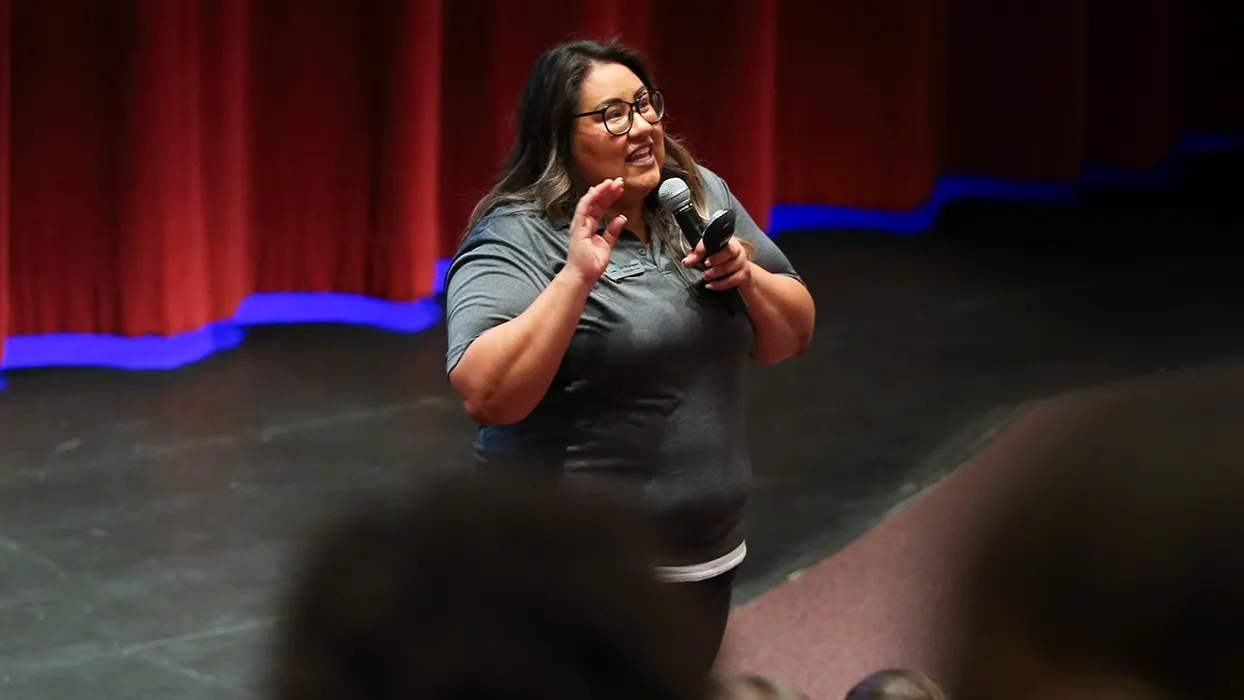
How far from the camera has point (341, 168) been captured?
441 centimetres

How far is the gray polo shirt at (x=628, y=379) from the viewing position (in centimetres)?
164

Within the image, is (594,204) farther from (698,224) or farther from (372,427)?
(372,427)

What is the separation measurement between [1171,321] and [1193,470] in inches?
168

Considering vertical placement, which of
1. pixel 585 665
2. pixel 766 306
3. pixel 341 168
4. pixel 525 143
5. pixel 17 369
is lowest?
pixel 17 369

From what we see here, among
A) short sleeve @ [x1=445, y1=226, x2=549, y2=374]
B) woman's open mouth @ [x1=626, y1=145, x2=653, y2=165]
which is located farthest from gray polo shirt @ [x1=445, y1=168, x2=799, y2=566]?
woman's open mouth @ [x1=626, y1=145, x2=653, y2=165]

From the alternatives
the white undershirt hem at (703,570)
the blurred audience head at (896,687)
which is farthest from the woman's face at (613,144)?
the blurred audience head at (896,687)

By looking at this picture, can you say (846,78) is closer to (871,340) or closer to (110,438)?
(871,340)

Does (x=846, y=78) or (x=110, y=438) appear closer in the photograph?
(x=110, y=438)

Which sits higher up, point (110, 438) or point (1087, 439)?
point (1087, 439)

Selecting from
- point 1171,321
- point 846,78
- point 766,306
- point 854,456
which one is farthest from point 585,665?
point 846,78

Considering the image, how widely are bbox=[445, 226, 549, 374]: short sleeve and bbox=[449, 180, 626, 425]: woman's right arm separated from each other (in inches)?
1.0

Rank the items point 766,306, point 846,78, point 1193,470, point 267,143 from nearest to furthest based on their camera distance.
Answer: point 1193,470
point 766,306
point 267,143
point 846,78

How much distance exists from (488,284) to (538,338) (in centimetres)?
12

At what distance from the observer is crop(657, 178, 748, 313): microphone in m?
1.61
